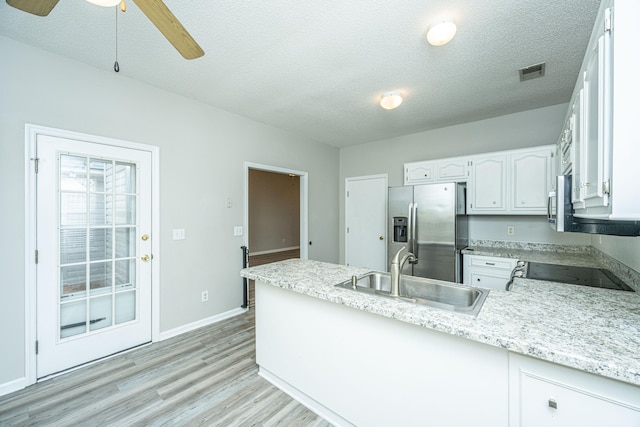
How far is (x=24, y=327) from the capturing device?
2082mm

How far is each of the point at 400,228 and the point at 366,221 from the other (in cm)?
107

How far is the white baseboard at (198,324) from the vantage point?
9.40ft

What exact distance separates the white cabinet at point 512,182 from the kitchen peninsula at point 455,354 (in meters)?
1.90

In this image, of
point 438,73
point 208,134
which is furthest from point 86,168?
point 438,73

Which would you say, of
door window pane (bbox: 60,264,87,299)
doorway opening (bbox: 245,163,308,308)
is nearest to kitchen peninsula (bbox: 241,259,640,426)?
door window pane (bbox: 60,264,87,299)

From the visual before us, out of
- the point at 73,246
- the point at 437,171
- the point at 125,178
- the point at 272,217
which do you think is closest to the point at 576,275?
the point at 437,171

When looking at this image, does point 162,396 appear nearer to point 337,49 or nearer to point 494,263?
point 337,49

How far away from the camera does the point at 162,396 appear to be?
1.97m

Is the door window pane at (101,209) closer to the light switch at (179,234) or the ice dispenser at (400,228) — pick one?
the light switch at (179,234)

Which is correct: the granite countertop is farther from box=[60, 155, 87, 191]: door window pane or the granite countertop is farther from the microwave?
box=[60, 155, 87, 191]: door window pane

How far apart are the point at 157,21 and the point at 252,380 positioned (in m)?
2.48

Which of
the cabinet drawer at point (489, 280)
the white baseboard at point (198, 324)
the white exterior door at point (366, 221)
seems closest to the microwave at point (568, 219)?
the cabinet drawer at point (489, 280)

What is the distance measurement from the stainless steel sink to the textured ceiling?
179 cm

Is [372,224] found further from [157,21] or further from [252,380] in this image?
[157,21]
